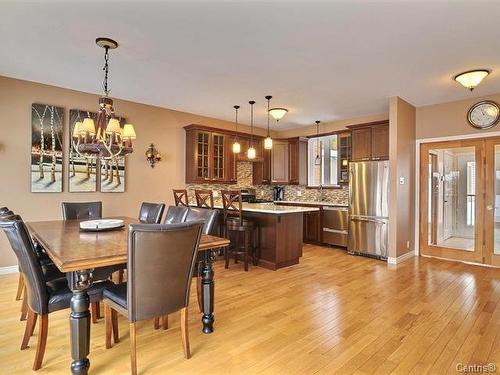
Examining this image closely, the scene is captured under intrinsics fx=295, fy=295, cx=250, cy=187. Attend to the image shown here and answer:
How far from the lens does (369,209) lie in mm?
5266

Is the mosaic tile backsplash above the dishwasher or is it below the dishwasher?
above

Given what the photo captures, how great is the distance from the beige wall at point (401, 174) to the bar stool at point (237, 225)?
2319 mm

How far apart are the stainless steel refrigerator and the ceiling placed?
1.29m

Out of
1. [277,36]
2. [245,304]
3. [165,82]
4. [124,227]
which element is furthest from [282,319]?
[165,82]

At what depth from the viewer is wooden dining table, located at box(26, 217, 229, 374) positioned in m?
1.75

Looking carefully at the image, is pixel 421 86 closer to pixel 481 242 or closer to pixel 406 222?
pixel 406 222

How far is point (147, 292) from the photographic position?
190 centimetres

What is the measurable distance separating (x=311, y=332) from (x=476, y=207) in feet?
13.4

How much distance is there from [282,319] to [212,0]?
2795 millimetres

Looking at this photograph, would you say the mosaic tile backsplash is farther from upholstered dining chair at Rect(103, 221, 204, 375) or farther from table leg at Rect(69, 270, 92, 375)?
table leg at Rect(69, 270, 92, 375)

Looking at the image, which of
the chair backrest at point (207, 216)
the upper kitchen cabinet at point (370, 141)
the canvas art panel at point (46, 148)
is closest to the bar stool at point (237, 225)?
the chair backrest at point (207, 216)

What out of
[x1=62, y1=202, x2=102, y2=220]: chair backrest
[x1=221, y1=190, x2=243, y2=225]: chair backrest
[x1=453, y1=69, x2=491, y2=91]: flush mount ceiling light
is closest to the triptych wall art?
[x1=62, y1=202, x2=102, y2=220]: chair backrest

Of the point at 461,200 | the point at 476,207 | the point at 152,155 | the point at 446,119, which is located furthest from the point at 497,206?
the point at 152,155

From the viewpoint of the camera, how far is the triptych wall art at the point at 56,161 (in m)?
4.24
